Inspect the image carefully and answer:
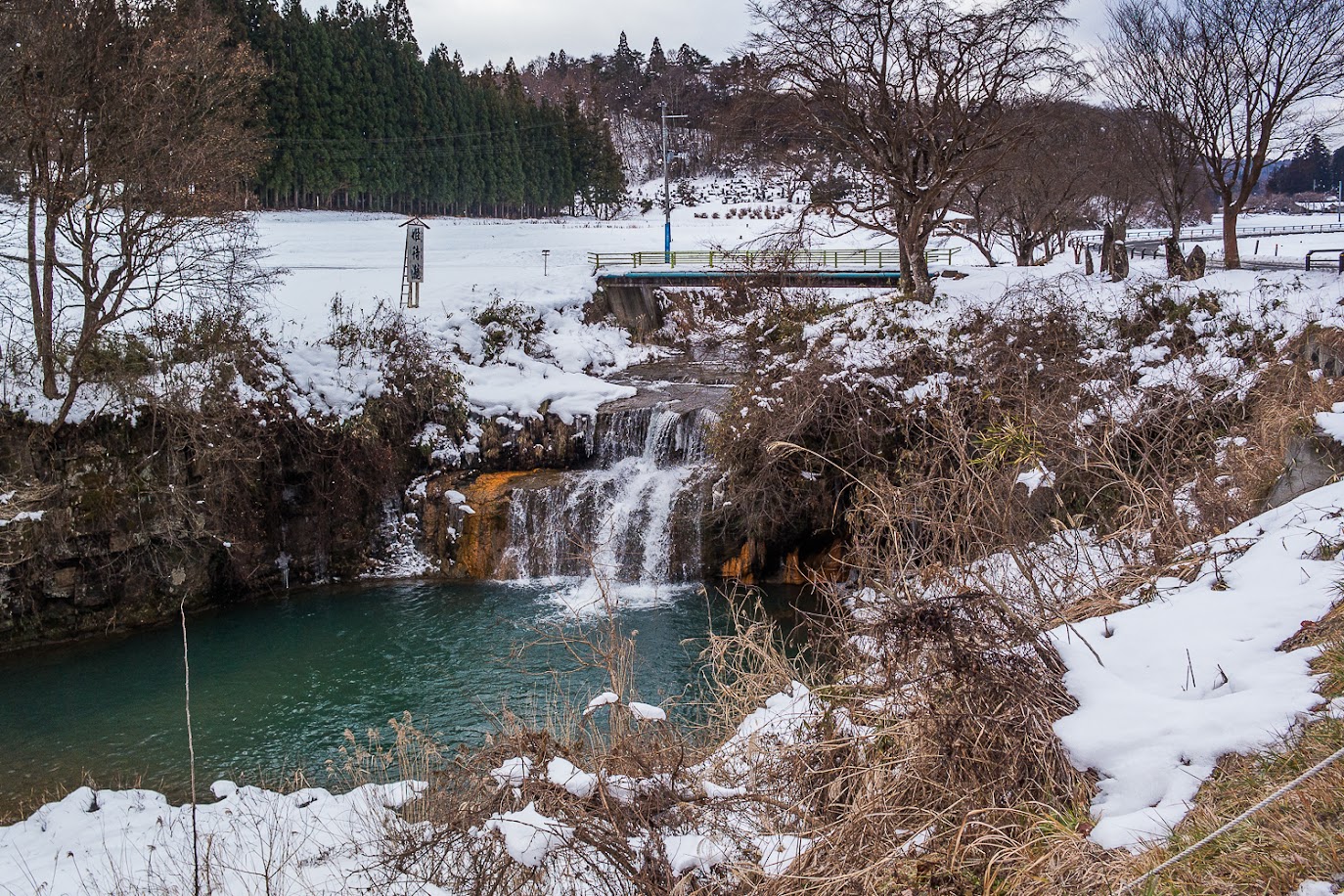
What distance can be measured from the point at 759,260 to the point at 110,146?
18.1 meters

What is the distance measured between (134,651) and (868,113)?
17161 millimetres

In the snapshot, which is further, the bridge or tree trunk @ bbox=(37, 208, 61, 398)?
the bridge

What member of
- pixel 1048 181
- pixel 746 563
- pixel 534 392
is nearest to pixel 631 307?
pixel 534 392

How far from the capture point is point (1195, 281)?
1747 cm

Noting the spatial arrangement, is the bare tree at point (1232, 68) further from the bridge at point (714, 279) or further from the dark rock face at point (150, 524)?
the dark rock face at point (150, 524)

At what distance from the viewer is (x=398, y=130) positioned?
161ft

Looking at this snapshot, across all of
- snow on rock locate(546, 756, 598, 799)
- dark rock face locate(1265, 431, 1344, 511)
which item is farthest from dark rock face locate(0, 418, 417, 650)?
dark rock face locate(1265, 431, 1344, 511)

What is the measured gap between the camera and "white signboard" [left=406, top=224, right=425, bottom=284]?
23.2 m

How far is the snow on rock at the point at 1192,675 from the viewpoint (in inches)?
151

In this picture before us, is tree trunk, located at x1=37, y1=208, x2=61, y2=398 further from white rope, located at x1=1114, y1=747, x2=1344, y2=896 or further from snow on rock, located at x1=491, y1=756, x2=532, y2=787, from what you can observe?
white rope, located at x1=1114, y1=747, x2=1344, y2=896

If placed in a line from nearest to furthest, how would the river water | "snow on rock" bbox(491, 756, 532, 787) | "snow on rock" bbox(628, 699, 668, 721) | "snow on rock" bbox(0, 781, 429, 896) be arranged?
"snow on rock" bbox(628, 699, 668, 721), "snow on rock" bbox(491, 756, 532, 787), "snow on rock" bbox(0, 781, 429, 896), the river water

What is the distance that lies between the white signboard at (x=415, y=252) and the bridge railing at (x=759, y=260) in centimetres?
762

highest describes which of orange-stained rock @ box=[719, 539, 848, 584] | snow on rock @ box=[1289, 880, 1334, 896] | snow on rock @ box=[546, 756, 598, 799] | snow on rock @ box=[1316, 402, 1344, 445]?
snow on rock @ box=[1316, 402, 1344, 445]

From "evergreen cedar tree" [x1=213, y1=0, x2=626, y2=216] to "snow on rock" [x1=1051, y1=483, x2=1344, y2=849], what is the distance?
38663 mm
